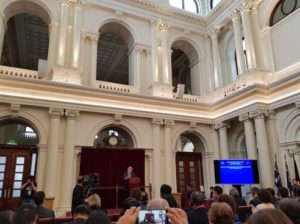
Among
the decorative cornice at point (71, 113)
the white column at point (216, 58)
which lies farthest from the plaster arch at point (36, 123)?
the white column at point (216, 58)

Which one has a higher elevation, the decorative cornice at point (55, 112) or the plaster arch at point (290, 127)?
the decorative cornice at point (55, 112)

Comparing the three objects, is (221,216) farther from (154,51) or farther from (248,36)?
(154,51)

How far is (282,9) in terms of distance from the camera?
11.2 m

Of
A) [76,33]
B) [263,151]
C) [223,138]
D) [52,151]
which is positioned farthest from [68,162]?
[263,151]

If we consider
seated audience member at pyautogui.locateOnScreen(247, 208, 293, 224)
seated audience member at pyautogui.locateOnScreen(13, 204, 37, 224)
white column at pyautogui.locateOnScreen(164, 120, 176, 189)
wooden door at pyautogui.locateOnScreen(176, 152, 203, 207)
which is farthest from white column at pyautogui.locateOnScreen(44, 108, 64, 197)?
seated audience member at pyautogui.locateOnScreen(247, 208, 293, 224)

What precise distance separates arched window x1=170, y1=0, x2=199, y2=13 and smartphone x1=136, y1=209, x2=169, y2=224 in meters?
14.2

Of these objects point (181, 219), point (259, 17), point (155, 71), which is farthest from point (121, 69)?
point (181, 219)

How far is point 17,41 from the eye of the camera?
1453 cm

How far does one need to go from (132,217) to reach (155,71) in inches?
445

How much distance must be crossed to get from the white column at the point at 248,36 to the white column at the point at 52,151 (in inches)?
305

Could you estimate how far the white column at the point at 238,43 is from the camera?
11.7 metres

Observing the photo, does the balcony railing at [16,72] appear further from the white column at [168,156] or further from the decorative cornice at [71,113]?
the white column at [168,156]

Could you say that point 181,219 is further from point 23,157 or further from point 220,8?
point 220,8

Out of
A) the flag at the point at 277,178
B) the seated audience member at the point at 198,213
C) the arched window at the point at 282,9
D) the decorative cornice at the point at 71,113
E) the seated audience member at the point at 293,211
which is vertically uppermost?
the arched window at the point at 282,9
